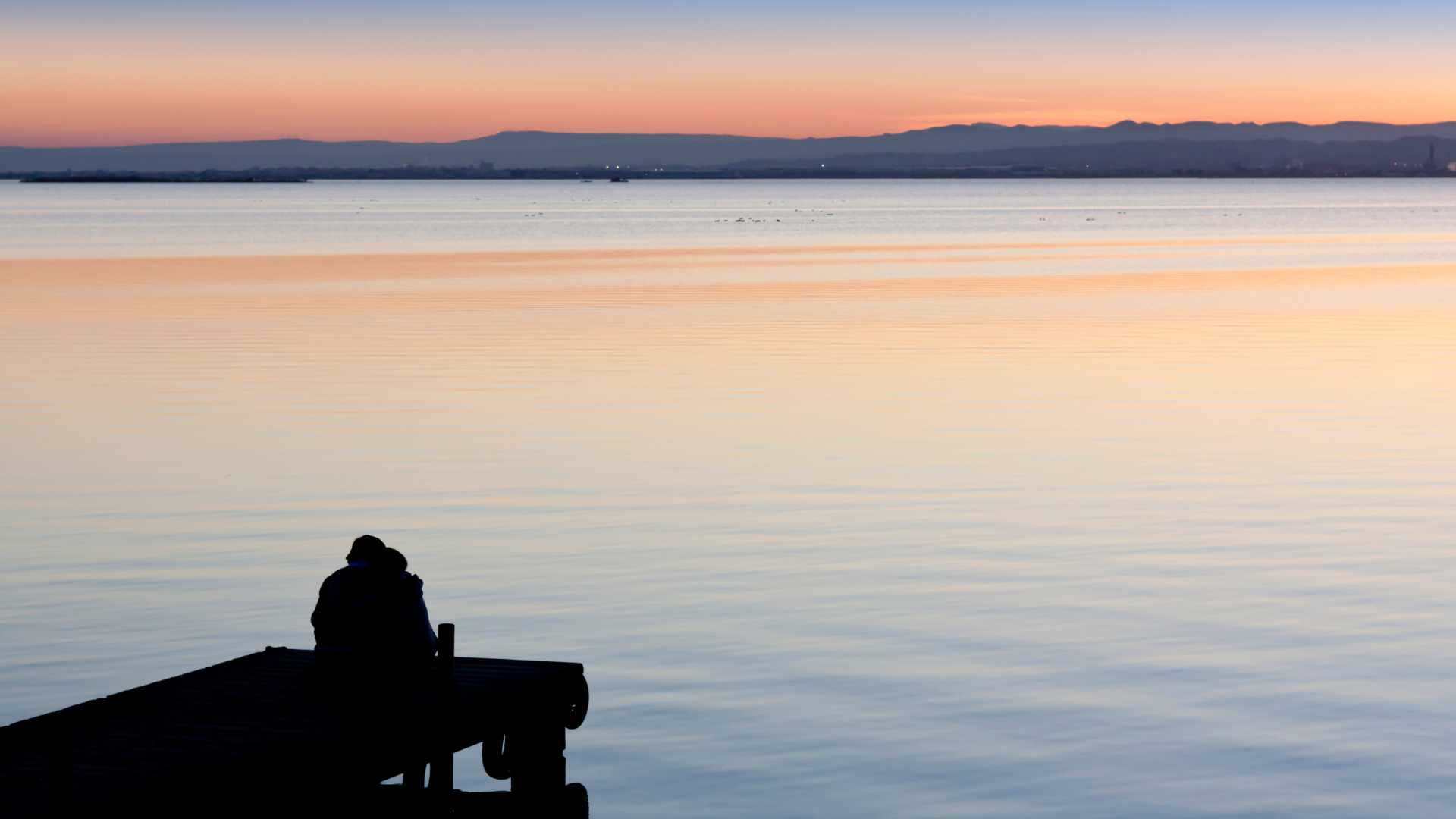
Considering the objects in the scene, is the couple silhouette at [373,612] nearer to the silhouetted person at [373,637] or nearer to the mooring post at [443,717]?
the silhouetted person at [373,637]

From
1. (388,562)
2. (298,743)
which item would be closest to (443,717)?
(388,562)

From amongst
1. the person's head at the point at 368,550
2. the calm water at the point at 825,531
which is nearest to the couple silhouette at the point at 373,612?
the person's head at the point at 368,550

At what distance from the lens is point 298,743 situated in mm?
10273

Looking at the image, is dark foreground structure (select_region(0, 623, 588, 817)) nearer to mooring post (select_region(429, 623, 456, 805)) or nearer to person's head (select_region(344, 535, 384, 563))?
mooring post (select_region(429, 623, 456, 805))

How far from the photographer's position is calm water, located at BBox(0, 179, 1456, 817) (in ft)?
44.9

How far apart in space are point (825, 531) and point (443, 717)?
10.3 meters

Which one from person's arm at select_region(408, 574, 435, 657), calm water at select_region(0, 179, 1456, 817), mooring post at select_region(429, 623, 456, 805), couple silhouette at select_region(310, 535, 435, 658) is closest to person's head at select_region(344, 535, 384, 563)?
couple silhouette at select_region(310, 535, 435, 658)

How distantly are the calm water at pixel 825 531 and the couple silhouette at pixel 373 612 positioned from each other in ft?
6.51

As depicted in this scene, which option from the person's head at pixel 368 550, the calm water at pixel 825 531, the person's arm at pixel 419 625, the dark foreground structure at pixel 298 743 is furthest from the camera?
the calm water at pixel 825 531

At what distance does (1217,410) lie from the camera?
103 feet

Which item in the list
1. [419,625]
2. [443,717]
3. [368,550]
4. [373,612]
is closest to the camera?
[443,717]

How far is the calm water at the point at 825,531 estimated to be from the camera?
13680 mm

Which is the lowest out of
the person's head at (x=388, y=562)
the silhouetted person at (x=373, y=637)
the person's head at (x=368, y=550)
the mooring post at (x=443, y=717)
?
the mooring post at (x=443, y=717)

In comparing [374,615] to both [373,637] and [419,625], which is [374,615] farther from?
[419,625]
